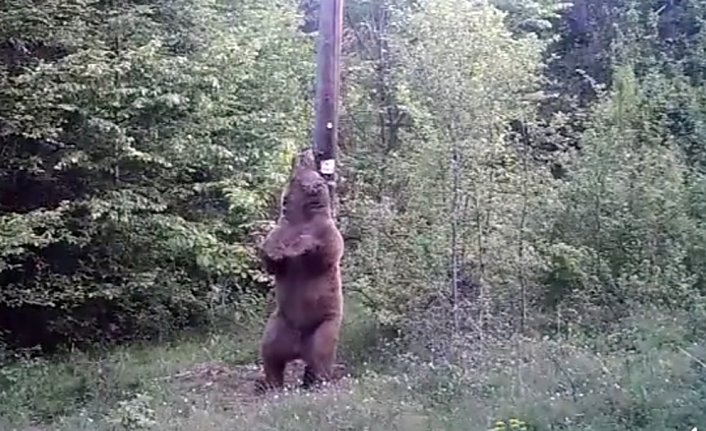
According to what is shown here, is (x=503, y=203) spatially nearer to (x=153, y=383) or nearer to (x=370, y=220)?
(x=370, y=220)

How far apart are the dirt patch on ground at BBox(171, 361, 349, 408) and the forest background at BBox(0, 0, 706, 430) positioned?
0.10 meters

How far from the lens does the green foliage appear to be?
1290 cm

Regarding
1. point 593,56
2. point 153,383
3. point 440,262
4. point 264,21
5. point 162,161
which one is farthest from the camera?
point 593,56

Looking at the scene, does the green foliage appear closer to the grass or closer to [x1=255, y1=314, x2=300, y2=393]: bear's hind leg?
the grass

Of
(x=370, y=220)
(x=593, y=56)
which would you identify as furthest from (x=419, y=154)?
(x=593, y=56)

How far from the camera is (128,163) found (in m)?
13.9

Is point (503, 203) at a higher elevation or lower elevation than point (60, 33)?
lower

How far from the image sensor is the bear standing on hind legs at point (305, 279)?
34.5 feet

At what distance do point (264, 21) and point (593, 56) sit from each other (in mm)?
8219

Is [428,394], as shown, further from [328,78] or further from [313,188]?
[328,78]

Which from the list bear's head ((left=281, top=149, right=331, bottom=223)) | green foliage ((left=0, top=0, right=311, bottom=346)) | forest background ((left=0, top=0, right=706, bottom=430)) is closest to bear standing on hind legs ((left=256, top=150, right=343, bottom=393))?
bear's head ((left=281, top=149, right=331, bottom=223))

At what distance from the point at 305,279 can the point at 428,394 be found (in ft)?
9.03

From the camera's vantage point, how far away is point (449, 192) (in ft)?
→ 43.1

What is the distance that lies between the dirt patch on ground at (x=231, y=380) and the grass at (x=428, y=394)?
55 mm
